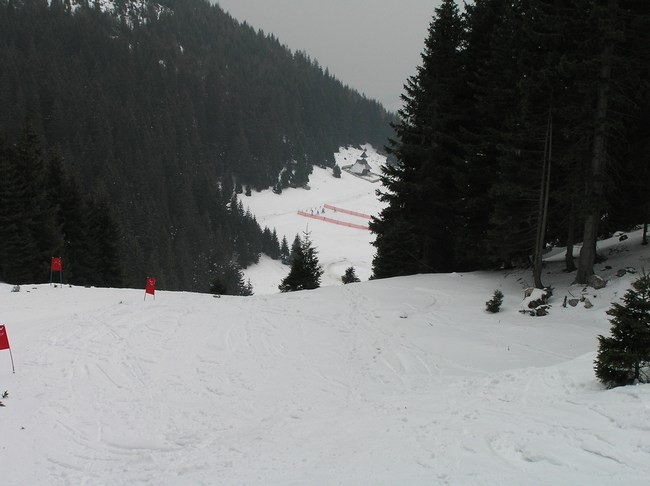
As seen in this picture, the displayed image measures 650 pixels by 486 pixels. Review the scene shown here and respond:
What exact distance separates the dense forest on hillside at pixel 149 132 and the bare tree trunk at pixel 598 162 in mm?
37795

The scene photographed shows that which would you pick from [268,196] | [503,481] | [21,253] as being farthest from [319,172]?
[503,481]

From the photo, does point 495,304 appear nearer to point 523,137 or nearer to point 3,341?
point 523,137

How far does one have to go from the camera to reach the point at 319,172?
547ft

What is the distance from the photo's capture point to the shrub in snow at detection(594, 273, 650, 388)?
6641 millimetres

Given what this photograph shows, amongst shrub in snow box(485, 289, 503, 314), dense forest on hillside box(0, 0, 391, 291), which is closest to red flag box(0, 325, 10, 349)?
shrub in snow box(485, 289, 503, 314)

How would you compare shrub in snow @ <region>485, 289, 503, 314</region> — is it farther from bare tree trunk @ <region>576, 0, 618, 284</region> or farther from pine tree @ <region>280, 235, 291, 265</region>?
pine tree @ <region>280, 235, 291, 265</region>

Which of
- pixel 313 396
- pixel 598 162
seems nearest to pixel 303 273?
pixel 598 162

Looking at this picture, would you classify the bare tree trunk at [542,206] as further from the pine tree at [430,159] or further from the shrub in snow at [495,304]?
the pine tree at [430,159]

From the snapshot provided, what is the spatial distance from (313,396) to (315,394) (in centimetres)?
12

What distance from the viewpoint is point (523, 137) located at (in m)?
15.6

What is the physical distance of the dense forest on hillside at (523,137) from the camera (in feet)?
45.4

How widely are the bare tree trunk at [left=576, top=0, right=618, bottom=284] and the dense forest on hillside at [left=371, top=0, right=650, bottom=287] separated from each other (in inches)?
1.4

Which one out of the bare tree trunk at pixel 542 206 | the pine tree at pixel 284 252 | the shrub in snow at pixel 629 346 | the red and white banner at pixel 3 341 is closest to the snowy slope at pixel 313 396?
the shrub in snow at pixel 629 346

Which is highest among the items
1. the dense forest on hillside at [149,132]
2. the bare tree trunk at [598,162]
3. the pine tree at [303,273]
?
the dense forest on hillside at [149,132]
